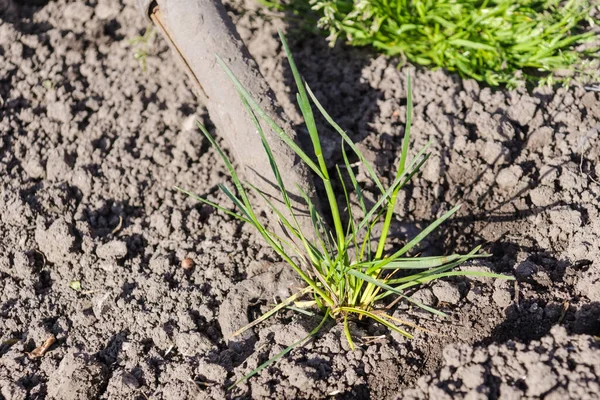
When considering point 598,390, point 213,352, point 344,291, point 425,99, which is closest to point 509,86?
point 425,99

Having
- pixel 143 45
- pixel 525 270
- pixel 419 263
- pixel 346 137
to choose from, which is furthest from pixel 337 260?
pixel 143 45

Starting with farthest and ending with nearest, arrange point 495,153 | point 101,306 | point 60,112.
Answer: point 60,112 → point 495,153 → point 101,306

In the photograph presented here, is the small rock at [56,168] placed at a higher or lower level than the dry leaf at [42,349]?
higher

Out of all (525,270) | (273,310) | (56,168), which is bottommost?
(525,270)

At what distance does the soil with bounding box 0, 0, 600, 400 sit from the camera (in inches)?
73.4

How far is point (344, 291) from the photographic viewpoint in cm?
206

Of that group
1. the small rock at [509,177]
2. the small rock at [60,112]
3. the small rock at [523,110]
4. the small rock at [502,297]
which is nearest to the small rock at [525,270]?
the small rock at [502,297]

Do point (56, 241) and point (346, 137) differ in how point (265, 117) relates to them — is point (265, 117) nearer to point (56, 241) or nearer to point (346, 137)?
point (346, 137)

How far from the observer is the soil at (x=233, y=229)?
1.86m

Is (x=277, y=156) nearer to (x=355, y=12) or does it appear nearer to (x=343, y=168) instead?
(x=343, y=168)

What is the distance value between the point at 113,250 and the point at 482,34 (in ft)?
6.17

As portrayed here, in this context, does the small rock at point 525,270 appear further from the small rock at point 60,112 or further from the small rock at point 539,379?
the small rock at point 60,112

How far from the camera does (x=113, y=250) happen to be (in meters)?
2.27

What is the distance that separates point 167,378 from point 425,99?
156 centimetres
